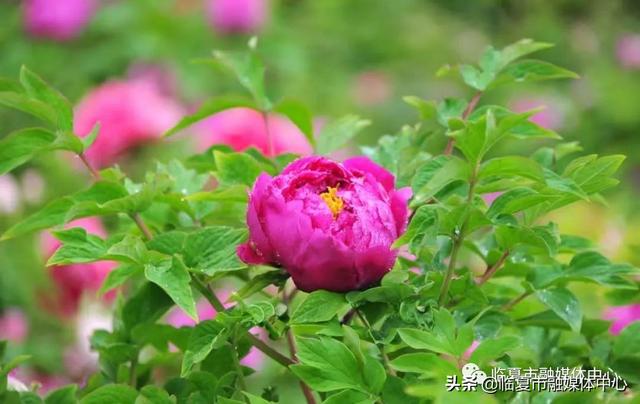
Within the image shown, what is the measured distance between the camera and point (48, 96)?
795mm

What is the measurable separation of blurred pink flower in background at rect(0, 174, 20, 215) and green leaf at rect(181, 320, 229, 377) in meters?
1.20

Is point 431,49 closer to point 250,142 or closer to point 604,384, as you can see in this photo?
point 250,142

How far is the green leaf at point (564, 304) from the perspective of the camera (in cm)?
76

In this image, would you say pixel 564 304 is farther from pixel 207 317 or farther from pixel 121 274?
pixel 207 317

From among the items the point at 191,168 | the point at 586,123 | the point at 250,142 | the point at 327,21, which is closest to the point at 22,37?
the point at 327,21

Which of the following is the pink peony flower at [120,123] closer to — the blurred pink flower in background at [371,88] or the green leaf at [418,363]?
the green leaf at [418,363]

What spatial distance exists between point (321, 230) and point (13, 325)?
107 cm

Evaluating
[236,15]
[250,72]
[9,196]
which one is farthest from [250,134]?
[236,15]

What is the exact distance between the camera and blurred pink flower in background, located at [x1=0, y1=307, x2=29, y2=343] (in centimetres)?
163

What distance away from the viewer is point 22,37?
9.62ft

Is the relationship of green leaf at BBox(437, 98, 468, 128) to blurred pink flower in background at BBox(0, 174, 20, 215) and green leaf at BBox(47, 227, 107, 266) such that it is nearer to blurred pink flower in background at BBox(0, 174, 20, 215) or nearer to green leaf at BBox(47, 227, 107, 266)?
green leaf at BBox(47, 227, 107, 266)

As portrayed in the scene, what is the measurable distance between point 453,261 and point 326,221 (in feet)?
0.30

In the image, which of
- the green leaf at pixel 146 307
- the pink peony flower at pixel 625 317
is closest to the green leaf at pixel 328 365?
the green leaf at pixel 146 307

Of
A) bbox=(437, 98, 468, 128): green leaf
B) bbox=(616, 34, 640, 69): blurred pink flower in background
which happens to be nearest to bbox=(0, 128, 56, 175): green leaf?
bbox=(437, 98, 468, 128): green leaf
